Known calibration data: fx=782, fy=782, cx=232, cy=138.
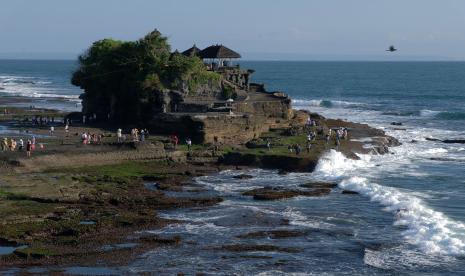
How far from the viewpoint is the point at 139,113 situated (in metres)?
60.2

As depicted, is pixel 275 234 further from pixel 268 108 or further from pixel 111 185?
pixel 268 108

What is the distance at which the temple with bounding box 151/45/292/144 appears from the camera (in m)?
54.0

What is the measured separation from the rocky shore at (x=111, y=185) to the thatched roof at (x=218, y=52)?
9.48m

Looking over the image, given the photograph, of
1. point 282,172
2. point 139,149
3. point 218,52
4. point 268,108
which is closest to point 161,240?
point 282,172

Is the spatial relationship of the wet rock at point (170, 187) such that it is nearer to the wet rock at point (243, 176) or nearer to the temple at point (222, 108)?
the wet rock at point (243, 176)

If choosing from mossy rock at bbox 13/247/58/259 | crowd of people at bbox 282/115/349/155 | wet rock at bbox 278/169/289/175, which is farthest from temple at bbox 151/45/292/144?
mossy rock at bbox 13/247/58/259

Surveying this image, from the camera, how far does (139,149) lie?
159ft

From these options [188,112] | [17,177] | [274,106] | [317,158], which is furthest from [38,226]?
[274,106]

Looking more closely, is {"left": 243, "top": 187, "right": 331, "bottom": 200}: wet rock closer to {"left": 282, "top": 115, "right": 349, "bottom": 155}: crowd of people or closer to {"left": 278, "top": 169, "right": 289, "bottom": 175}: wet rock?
{"left": 278, "top": 169, "right": 289, "bottom": 175}: wet rock

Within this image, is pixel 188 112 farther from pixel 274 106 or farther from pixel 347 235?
pixel 347 235

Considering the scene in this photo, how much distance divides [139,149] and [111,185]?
7758 millimetres

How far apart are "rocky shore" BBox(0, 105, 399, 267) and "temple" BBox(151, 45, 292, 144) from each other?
123cm

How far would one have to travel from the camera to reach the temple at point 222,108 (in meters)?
54.0

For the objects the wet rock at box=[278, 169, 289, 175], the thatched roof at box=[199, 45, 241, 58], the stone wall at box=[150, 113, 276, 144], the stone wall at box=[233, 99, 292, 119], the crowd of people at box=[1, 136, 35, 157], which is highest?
the thatched roof at box=[199, 45, 241, 58]
